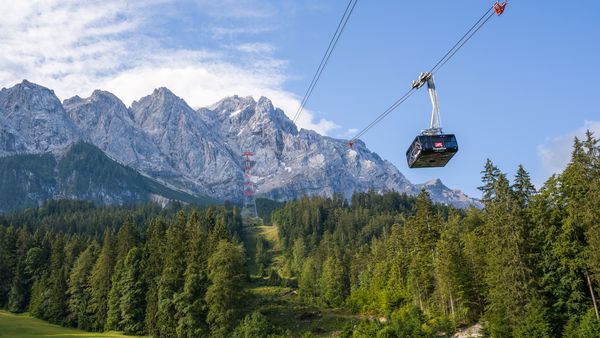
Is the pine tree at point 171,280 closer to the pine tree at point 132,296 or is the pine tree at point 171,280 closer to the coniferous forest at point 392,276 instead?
the coniferous forest at point 392,276

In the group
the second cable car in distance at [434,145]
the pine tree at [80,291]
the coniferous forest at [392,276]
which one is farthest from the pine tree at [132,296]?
the second cable car in distance at [434,145]

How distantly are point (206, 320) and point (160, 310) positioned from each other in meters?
8.89

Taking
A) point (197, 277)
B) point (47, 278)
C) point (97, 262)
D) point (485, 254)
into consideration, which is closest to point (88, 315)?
point (97, 262)

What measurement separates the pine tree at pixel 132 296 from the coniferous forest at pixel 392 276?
0.21 metres

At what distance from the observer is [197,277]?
8856 cm

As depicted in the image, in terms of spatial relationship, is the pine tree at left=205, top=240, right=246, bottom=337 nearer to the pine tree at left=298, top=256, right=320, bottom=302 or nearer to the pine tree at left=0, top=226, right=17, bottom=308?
the pine tree at left=298, top=256, right=320, bottom=302

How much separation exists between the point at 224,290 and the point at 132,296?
22045 mm

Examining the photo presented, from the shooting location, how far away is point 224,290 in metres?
82.9

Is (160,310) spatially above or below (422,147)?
below

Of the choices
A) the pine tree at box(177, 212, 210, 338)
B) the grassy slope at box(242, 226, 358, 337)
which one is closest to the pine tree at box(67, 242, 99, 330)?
the pine tree at box(177, 212, 210, 338)

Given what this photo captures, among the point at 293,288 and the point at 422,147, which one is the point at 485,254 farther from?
the point at 293,288

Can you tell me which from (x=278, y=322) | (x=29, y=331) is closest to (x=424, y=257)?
(x=278, y=322)

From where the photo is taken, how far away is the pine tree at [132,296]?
9438 cm

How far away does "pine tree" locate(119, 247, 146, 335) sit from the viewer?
94375mm
